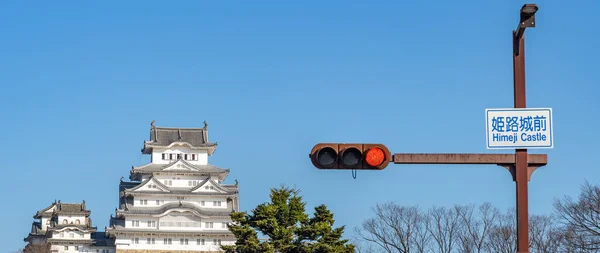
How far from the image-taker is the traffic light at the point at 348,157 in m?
14.5

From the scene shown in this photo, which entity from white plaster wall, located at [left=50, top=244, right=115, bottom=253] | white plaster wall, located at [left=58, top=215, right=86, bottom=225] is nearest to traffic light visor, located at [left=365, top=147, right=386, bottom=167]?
white plaster wall, located at [left=50, top=244, right=115, bottom=253]

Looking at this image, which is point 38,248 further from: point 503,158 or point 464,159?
point 503,158

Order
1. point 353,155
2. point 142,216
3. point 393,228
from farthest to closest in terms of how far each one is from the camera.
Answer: point 142,216 → point 393,228 → point 353,155

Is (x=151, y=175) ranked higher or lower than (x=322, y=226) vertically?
higher

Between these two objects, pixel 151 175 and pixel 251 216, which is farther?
pixel 151 175

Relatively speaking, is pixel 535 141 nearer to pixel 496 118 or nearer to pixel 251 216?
pixel 496 118

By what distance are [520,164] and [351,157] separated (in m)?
2.45

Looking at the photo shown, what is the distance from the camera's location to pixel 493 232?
60.6m

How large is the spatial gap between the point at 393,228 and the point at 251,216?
8550mm

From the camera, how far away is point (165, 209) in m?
91.2

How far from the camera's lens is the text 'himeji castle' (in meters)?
90.7

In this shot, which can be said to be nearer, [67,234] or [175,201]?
[175,201]

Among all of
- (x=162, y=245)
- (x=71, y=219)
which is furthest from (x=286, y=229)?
(x=71, y=219)

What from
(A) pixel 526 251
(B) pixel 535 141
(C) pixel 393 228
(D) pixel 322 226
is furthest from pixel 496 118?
(C) pixel 393 228
